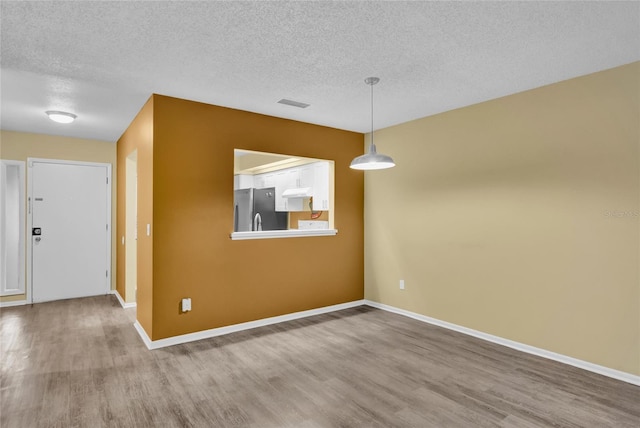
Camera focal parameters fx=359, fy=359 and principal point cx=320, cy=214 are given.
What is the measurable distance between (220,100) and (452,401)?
350 centimetres

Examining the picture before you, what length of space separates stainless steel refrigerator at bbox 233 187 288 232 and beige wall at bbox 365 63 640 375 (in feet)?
9.21

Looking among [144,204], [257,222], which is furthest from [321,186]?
[144,204]

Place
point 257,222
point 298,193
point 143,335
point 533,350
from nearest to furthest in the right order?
point 533,350, point 143,335, point 298,193, point 257,222

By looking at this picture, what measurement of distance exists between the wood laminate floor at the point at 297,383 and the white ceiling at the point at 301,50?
256 centimetres

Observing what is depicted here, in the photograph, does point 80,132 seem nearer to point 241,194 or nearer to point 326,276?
point 241,194

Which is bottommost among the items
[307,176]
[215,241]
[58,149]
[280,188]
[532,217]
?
[215,241]

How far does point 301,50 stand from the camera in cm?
268

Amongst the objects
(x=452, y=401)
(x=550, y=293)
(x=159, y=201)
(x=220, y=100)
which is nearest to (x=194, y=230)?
(x=159, y=201)

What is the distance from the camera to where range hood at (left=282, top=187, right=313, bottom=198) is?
5959mm

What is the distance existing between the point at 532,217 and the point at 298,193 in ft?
11.9

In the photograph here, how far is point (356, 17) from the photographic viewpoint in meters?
2.23

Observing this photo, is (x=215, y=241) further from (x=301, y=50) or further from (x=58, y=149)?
(x=58, y=149)

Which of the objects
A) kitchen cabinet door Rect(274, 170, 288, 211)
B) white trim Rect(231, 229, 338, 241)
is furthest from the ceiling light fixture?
kitchen cabinet door Rect(274, 170, 288, 211)

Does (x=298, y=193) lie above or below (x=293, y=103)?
below
